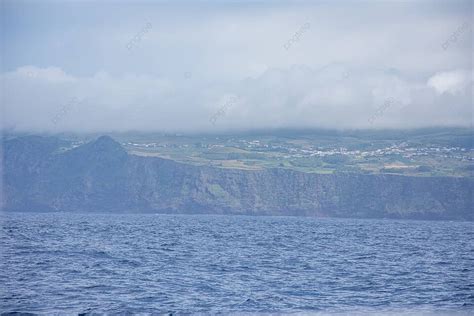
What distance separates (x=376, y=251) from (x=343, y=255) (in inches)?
394

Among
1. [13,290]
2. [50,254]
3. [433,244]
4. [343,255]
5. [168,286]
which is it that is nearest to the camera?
[13,290]

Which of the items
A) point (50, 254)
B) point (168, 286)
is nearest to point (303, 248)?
point (50, 254)

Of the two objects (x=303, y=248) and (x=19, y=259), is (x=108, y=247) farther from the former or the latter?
(x=303, y=248)

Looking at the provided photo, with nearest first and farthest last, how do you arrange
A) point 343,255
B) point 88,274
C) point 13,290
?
1. point 13,290
2. point 88,274
3. point 343,255

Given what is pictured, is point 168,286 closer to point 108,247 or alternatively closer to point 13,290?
point 13,290

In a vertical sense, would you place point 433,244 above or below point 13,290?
below

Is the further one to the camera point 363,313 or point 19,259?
point 19,259

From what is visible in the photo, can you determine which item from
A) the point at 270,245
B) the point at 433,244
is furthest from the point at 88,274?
the point at 433,244

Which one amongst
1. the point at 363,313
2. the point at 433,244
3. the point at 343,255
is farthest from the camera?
the point at 433,244

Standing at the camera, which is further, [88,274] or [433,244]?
[433,244]

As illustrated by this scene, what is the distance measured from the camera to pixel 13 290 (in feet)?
156

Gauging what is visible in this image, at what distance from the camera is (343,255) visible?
7650 cm

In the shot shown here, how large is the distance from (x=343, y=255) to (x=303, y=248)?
31.4 ft

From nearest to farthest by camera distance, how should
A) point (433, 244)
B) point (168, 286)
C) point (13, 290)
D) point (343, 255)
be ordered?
1. point (13, 290)
2. point (168, 286)
3. point (343, 255)
4. point (433, 244)
